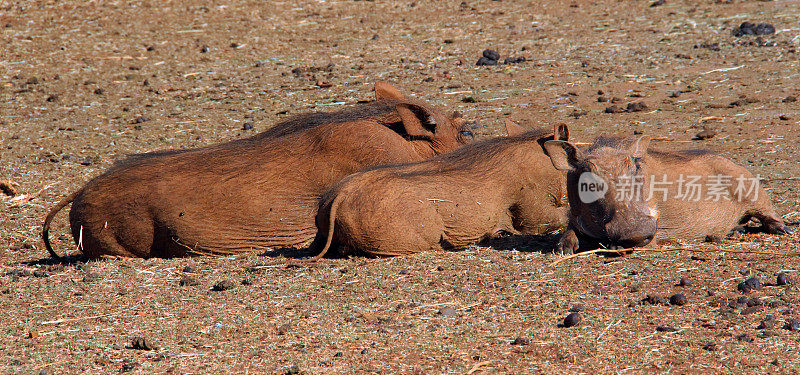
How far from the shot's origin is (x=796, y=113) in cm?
738

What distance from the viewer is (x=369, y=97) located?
845 centimetres

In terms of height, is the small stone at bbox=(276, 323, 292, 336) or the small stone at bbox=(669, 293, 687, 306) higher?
the small stone at bbox=(669, 293, 687, 306)

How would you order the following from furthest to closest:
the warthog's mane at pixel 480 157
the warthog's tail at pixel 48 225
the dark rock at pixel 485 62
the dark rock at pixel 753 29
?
the dark rock at pixel 753 29 < the dark rock at pixel 485 62 < the warthog's tail at pixel 48 225 < the warthog's mane at pixel 480 157

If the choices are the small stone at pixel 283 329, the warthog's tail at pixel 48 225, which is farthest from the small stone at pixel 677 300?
the warthog's tail at pixel 48 225

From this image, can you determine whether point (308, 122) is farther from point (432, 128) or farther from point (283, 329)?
point (283, 329)

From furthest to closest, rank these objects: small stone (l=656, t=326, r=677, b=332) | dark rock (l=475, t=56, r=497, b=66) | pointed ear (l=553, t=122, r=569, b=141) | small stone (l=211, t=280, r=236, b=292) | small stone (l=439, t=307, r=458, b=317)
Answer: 1. dark rock (l=475, t=56, r=497, b=66)
2. pointed ear (l=553, t=122, r=569, b=141)
3. small stone (l=211, t=280, r=236, b=292)
4. small stone (l=439, t=307, r=458, b=317)
5. small stone (l=656, t=326, r=677, b=332)

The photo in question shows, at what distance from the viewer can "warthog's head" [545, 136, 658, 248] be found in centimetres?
446

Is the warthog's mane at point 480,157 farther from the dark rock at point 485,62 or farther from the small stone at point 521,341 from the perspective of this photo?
the dark rock at point 485,62

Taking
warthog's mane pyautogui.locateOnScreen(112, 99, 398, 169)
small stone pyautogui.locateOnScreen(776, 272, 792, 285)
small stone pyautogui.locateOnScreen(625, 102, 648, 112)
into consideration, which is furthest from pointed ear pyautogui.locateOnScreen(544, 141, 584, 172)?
small stone pyautogui.locateOnScreen(625, 102, 648, 112)

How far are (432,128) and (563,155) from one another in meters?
1.27

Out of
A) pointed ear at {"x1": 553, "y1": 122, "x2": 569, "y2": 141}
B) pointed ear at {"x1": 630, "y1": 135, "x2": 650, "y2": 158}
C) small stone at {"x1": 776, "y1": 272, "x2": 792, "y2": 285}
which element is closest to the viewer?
small stone at {"x1": 776, "y1": 272, "x2": 792, "y2": 285}

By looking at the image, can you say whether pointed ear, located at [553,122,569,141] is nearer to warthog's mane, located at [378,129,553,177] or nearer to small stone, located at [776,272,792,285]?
warthog's mane, located at [378,129,553,177]

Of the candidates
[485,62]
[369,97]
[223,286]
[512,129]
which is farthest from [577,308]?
[485,62]

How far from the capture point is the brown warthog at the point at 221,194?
203 inches
